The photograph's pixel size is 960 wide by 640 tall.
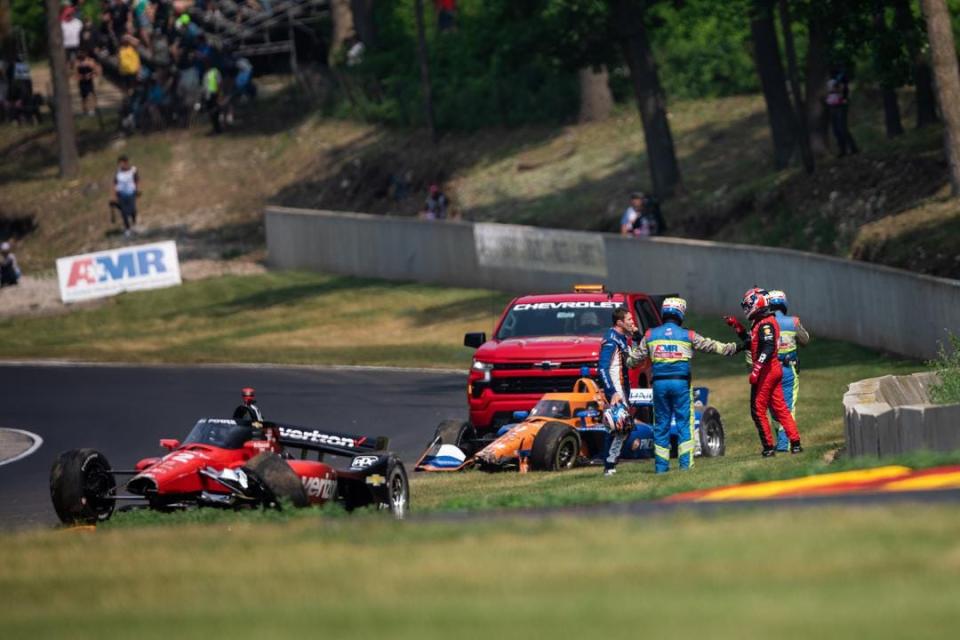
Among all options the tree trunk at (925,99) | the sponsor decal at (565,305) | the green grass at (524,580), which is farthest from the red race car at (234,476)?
A: the tree trunk at (925,99)

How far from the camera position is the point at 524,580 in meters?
8.60

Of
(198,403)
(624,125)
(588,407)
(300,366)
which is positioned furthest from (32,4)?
(588,407)

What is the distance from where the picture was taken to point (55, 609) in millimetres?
8641

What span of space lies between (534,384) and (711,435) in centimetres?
217

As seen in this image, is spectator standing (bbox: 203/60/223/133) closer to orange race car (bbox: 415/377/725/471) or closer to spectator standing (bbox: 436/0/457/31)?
spectator standing (bbox: 436/0/457/31)

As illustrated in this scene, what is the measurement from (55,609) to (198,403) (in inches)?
738

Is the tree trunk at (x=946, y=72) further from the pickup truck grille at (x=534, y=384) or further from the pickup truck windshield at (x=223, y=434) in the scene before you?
the pickup truck windshield at (x=223, y=434)

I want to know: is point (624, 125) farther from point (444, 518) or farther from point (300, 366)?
point (444, 518)

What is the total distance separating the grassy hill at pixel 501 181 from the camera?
33.8 m

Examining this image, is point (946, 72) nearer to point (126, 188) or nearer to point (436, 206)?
point (436, 206)

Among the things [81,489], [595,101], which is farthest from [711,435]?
[595,101]

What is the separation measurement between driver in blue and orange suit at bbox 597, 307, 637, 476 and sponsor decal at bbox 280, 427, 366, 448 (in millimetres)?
2635

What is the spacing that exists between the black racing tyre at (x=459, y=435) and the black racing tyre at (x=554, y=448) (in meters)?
1.25

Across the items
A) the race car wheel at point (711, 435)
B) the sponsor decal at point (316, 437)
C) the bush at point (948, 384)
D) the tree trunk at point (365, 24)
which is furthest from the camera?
the tree trunk at point (365, 24)
